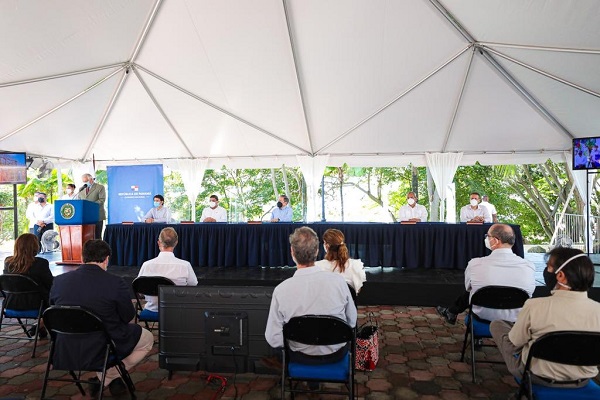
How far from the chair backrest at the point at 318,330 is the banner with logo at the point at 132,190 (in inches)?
322

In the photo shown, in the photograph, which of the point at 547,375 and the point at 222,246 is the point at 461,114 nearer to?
the point at 222,246

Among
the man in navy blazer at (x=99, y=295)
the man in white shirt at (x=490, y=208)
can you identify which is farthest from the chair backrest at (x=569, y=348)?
the man in white shirt at (x=490, y=208)

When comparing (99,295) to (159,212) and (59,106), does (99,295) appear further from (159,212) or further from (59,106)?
(59,106)

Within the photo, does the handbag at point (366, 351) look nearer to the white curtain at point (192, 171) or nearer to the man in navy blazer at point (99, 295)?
the man in navy blazer at point (99, 295)

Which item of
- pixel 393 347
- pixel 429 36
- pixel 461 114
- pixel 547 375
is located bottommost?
pixel 393 347

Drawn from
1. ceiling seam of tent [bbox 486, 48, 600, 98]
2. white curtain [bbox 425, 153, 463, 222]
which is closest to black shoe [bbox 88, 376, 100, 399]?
ceiling seam of tent [bbox 486, 48, 600, 98]

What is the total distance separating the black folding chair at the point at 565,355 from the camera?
1.68 metres

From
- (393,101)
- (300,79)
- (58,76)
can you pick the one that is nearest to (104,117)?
(58,76)

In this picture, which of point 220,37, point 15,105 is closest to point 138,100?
point 15,105

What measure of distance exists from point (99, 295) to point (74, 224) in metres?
4.46

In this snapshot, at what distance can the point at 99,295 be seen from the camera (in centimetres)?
228

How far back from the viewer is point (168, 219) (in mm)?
Answer: 7902

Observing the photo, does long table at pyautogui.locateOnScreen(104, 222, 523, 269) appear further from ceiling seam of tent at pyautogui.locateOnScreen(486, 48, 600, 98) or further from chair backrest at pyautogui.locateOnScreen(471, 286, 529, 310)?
chair backrest at pyautogui.locateOnScreen(471, 286, 529, 310)

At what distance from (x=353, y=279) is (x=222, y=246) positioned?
11.4ft
